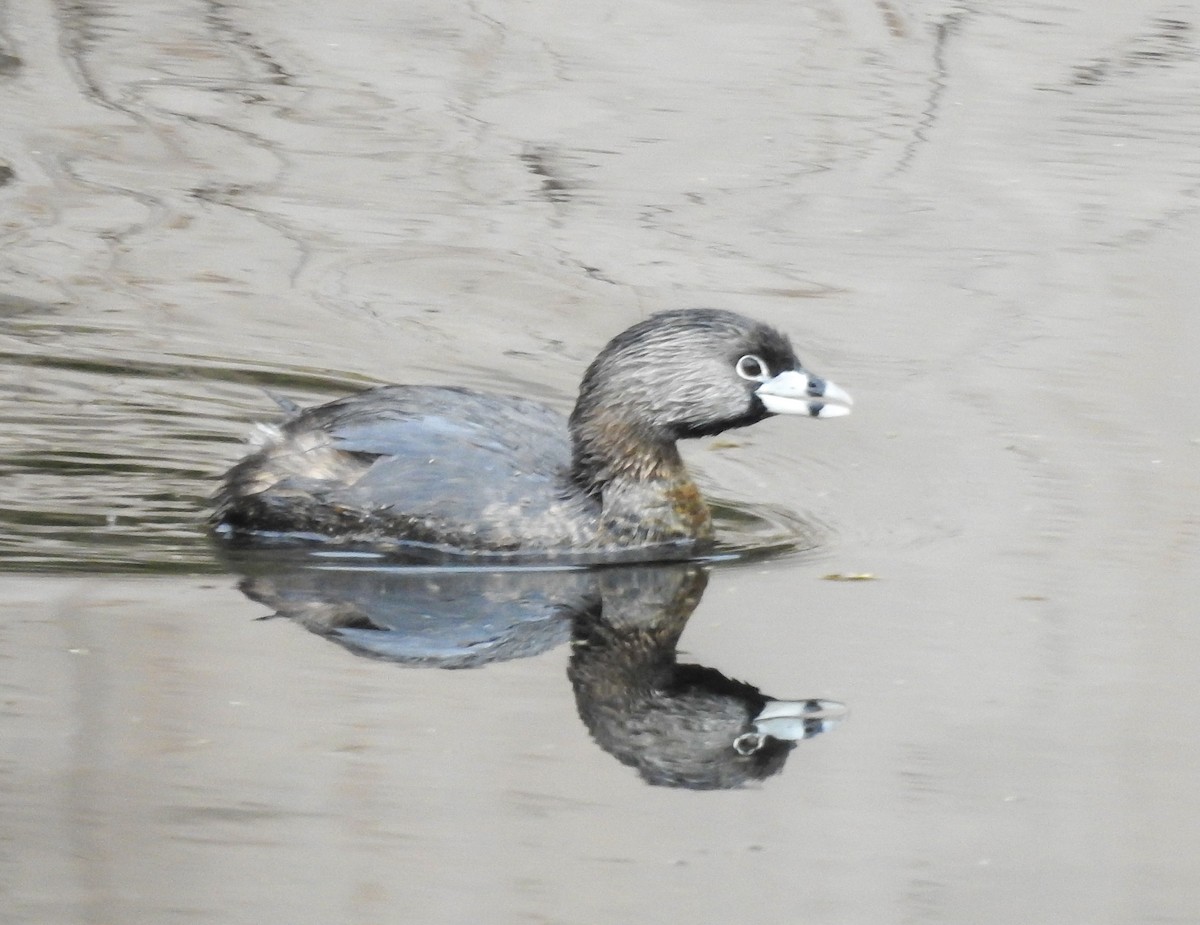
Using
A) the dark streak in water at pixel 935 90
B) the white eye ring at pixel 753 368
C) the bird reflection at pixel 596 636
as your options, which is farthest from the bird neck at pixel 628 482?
the dark streak in water at pixel 935 90

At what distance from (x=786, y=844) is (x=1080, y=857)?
2.24ft

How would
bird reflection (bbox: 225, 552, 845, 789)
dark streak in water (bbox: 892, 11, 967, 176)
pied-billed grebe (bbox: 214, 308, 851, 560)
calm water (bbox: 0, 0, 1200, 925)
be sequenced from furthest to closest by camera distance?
dark streak in water (bbox: 892, 11, 967, 176), pied-billed grebe (bbox: 214, 308, 851, 560), bird reflection (bbox: 225, 552, 845, 789), calm water (bbox: 0, 0, 1200, 925)

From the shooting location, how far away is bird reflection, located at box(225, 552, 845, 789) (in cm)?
613

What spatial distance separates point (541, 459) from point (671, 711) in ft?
6.25

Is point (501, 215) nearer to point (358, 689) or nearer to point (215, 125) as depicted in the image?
point (215, 125)

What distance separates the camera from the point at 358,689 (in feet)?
21.0

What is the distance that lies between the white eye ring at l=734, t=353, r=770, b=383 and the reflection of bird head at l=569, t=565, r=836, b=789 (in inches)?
43.0

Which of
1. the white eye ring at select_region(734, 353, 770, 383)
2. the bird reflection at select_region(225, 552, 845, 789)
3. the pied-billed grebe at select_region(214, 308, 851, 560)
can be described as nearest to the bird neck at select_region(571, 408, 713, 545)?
the pied-billed grebe at select_region(214, 308, 851, 560)

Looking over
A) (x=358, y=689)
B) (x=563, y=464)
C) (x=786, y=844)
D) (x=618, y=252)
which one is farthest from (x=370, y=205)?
(x=786, y=844)

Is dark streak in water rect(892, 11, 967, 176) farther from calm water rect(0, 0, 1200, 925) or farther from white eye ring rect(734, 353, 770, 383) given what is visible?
white eye ring rect(734, 353, 770, 383)

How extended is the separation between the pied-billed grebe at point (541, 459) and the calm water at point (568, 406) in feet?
1.34

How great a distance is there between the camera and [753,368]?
8.06 meters

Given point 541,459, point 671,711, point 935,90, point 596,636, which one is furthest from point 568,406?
point 935,90

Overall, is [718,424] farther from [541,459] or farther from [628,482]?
[541,459]
